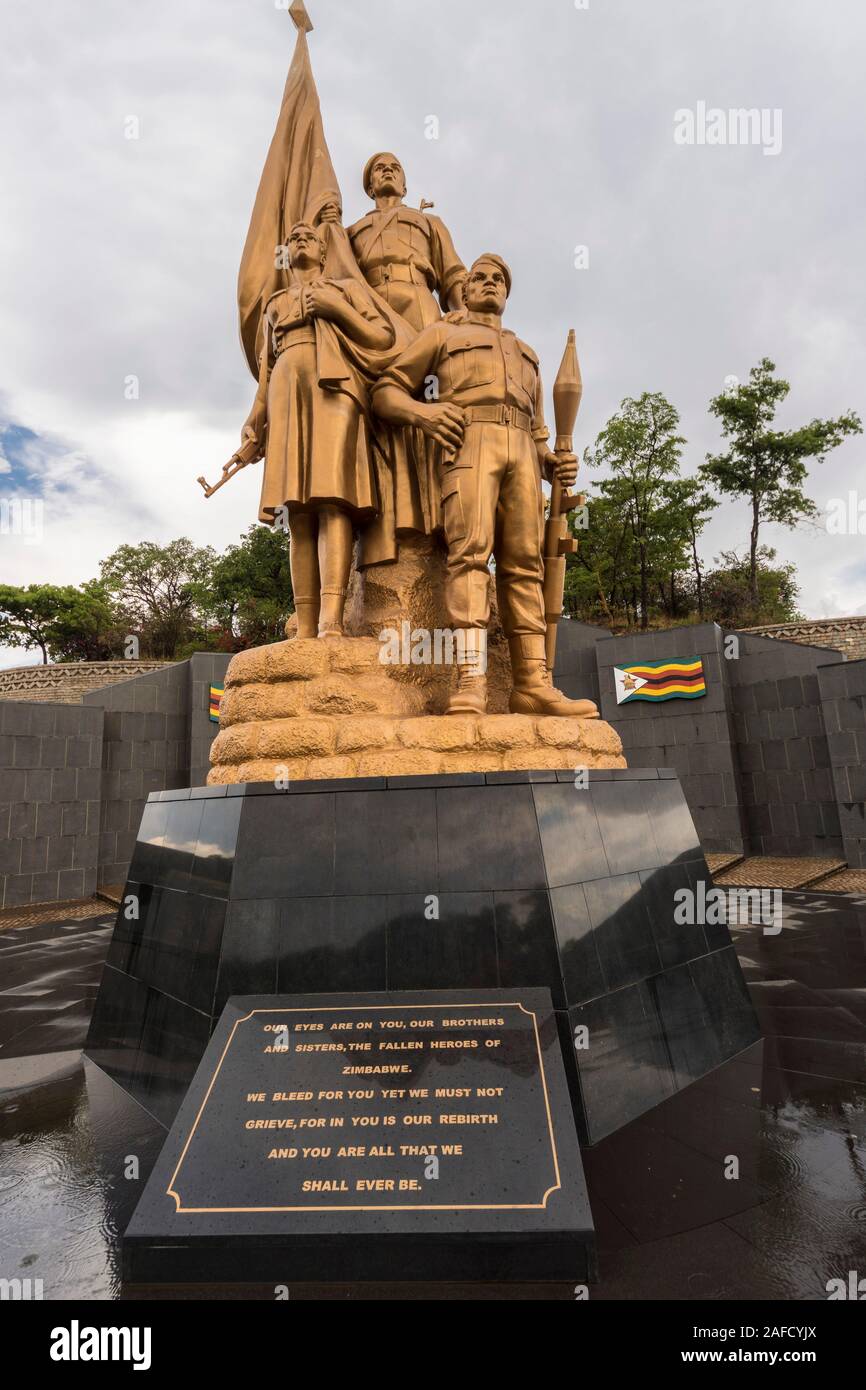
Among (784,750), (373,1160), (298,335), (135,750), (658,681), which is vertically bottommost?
(373,1160)

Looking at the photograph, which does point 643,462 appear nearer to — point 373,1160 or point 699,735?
point 699,735

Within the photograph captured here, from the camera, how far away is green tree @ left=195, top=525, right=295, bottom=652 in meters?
34.3

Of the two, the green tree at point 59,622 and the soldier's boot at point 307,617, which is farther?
the green tree at point 59,622

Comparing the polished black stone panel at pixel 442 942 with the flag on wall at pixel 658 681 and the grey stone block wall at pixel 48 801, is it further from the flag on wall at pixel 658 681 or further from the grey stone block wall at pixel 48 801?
the flag on wall at pixel 658 681

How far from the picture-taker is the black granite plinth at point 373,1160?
6.57ft

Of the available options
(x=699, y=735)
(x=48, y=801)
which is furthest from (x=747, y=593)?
(x=48, y=801)

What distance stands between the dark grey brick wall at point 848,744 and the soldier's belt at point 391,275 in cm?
1014

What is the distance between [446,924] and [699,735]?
12550 millimetres

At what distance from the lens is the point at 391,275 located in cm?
584

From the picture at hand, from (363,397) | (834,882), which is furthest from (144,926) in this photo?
(834,882)

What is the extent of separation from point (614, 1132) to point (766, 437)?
3126 cm

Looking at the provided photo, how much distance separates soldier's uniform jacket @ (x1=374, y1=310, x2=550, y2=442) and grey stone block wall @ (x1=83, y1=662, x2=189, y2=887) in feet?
37.1

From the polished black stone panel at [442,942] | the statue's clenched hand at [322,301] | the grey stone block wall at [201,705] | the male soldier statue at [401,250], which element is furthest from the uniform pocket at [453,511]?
the grey stone block wall at [201,705]

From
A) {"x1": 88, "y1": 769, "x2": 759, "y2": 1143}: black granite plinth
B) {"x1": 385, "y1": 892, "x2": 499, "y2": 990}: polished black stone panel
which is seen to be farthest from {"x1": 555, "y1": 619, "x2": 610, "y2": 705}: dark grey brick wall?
{"x1": 385, "y1": 892, "x2": 499, "y2": 990}: polished black stone panel
